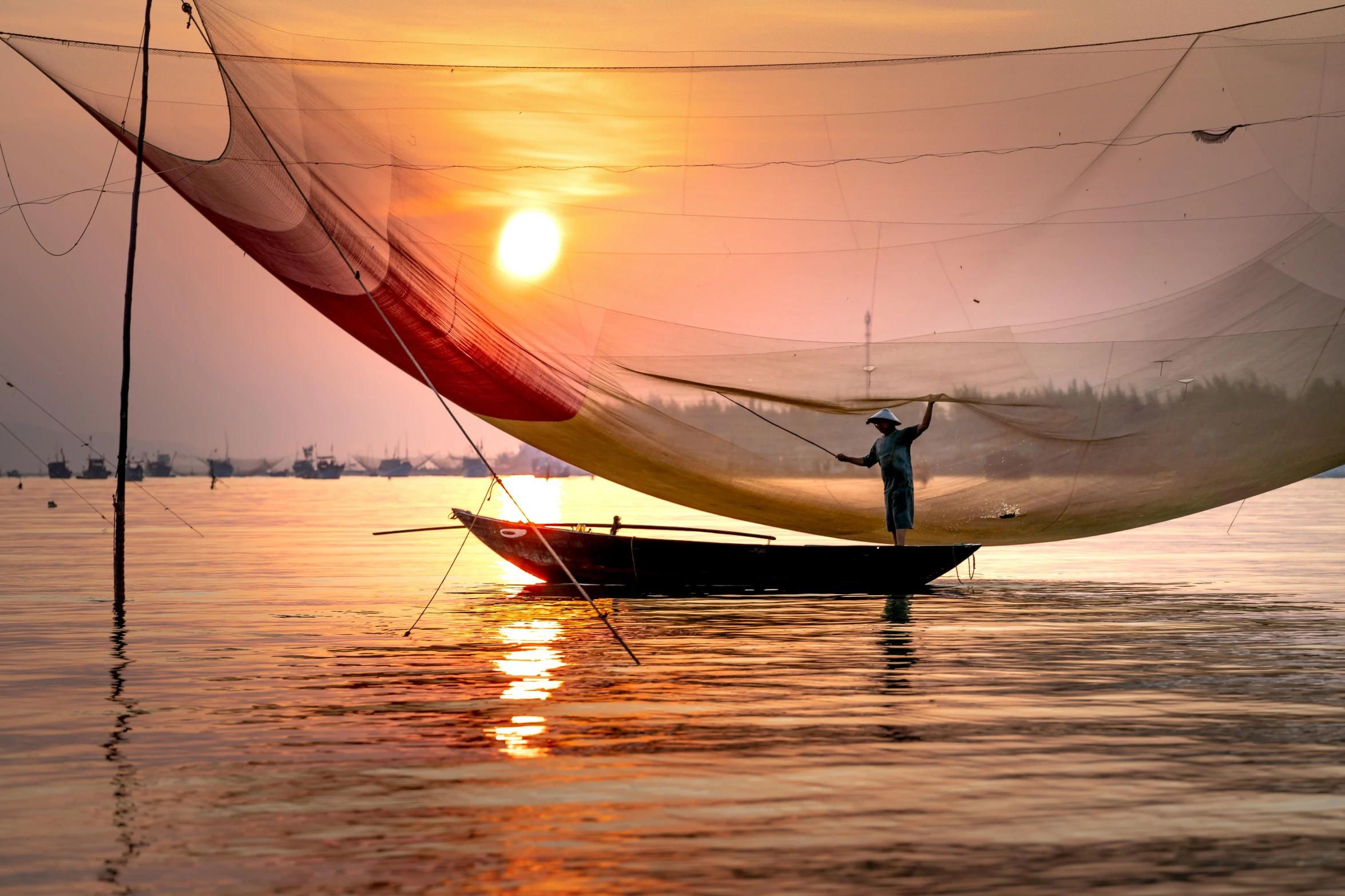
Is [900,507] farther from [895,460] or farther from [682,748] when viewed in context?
[682,748]

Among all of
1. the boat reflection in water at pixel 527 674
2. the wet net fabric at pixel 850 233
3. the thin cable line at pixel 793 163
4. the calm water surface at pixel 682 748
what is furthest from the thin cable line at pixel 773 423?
the boat reflection in water at pixel 527 674

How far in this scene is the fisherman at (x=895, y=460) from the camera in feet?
54.0

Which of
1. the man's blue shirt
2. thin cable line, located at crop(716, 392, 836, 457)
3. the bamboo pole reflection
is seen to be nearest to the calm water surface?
the bamboo pole reflection

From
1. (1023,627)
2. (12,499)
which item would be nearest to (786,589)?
(1023,627)

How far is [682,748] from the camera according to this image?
879 centimetres

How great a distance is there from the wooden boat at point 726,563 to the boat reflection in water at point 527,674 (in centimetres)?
250

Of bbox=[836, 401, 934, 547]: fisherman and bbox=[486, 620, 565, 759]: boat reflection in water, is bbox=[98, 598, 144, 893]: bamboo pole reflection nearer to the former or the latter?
bbox=[486, 620, 565, 759]: boat reflection in water

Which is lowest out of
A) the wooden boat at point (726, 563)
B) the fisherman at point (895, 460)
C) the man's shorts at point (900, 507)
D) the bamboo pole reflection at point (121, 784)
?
the bamboo pole reflection at point (121, 784)

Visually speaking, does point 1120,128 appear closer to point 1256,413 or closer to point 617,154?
point 1256,413

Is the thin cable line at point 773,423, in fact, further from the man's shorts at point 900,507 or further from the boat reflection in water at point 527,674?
the boat reflection in water at point 527,674

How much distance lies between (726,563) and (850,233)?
5.49 metres

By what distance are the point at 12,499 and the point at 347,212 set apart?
94717 millimetres

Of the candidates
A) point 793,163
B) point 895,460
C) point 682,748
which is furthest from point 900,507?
point 682,748

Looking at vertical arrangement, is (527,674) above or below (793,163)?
below
